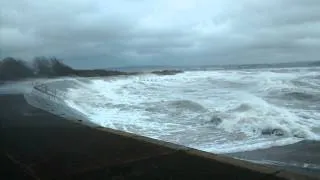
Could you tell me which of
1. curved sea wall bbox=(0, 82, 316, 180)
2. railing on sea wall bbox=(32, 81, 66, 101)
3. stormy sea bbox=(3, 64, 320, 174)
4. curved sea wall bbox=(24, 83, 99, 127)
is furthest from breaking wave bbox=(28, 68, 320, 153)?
curved sea wall bbox=(0, 82, 316, 180)

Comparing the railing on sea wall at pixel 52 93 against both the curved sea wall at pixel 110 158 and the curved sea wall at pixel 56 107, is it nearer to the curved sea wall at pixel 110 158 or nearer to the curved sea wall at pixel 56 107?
the curved sea wall at pixel 56 107

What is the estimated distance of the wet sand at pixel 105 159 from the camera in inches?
183

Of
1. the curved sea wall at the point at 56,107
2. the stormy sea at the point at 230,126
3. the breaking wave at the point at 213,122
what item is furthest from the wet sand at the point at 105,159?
the breaking wave at the point at 213,122

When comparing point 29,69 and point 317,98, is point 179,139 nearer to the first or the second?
point 317,98

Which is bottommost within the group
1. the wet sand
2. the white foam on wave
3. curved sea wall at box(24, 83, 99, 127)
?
the white foam on wave

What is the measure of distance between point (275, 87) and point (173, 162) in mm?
21413

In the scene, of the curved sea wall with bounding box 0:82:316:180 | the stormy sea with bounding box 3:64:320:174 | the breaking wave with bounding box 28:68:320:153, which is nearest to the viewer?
the curved sea wall with bounding box 0:82:316:180

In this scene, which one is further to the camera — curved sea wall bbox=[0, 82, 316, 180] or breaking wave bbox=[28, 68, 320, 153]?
breaking wave bbox=[28, 68, 320, 153]

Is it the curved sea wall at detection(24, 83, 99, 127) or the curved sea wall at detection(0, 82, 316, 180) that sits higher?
the curved sea wall at detection(0, 82, 316, 180)

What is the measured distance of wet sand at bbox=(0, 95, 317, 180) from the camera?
15.2 ft

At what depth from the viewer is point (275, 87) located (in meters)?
25.3

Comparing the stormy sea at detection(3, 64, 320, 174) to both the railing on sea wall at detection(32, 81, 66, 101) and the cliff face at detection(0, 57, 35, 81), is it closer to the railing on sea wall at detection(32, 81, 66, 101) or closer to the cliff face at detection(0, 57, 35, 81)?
the railing on sea wall at detection(32, 81, 66, 101)

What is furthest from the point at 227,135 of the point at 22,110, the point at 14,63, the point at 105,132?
the point at 14,63

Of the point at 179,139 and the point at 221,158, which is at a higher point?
the point at 221,158
